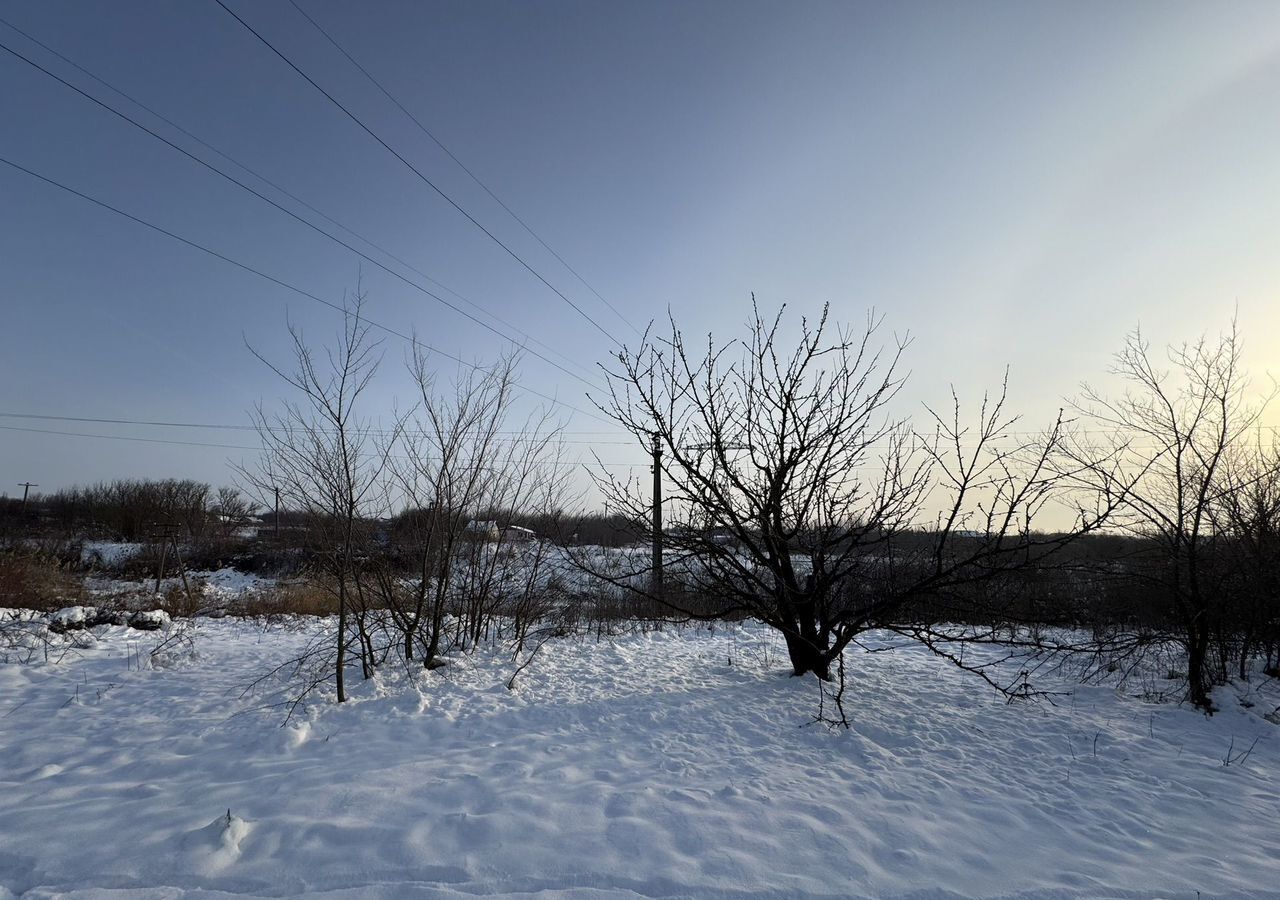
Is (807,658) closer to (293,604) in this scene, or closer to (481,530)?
(481,530)

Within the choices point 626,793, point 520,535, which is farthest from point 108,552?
point 626,793

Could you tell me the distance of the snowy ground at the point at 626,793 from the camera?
104 inches

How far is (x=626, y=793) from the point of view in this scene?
3.47 metres

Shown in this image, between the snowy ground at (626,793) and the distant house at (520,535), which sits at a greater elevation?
the distant house at (520,535)

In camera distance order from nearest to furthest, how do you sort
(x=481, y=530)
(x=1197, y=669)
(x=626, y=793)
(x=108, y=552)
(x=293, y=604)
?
(x=626, y=793) → (x=1197, y=669) → (x=481, y=530) → (x=293, y=604) → (x=108, y=552)

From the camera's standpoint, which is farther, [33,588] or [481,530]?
[33,588]

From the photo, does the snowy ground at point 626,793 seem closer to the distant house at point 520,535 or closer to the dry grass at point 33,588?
the distant house at point 520,535

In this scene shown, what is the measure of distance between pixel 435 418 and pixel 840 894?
5802 millimetres

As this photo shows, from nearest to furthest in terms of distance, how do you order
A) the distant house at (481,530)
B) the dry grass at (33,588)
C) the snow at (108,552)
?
the distant house at (481,530) → the dry grass at (33,588) → the snow at (108,552)

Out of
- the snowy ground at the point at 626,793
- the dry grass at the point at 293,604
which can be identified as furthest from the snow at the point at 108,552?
the snowy ground at the point at 626,793

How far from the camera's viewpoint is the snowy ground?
265cm

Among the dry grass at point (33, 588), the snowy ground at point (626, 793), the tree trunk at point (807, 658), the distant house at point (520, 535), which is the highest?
the distant house at point (520, 535)

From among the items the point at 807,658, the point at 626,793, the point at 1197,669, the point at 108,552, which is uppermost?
the point at 1197,669

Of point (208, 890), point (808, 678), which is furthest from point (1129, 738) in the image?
point (208, 890)
